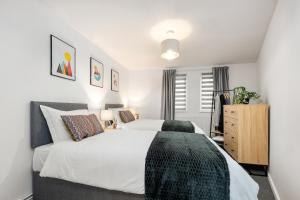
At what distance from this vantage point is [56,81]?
83.1 inches

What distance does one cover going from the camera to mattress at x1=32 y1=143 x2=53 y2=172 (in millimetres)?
1658

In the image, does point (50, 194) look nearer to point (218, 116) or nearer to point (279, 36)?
point (279, 36)

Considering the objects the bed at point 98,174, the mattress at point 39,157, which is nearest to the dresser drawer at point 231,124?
the bed at point 98,174

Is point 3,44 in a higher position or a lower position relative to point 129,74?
lower

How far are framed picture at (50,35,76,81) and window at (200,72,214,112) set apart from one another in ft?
11.9

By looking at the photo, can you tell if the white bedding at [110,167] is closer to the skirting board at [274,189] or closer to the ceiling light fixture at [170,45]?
the skirting board at [274,189]

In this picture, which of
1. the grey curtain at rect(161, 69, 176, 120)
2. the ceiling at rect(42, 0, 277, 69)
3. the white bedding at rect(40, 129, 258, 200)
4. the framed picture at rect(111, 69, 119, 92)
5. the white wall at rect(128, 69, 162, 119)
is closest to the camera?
the white bedding at rect(40, 129, 258, 200)

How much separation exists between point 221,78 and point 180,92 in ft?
4.10

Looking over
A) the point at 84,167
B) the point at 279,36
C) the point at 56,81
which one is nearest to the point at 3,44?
the point at 56,81

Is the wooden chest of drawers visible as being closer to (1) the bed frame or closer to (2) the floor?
(2) the floor

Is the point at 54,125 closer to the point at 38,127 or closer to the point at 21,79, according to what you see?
the point at 38,127

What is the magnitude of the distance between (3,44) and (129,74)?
3.80 m

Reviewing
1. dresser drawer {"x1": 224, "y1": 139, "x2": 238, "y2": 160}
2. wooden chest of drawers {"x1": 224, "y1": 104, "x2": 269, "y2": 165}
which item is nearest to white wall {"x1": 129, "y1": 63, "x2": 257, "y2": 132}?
dresser drawer {"x1": 224, "y1": 139, "x2": 238, "y2": 160}

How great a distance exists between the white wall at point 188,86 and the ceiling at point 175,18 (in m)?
0.87
